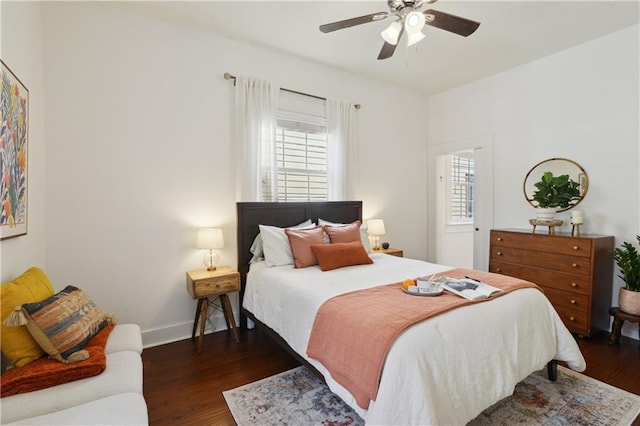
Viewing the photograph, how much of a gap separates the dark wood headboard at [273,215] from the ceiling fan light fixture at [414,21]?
6.67 ft

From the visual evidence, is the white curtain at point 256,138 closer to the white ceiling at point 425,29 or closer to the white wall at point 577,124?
the white ceiling at point 425,29

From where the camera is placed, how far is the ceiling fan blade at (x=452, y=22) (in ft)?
6.59

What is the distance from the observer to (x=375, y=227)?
3.98 m

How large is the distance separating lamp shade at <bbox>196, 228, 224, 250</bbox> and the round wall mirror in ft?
11.8

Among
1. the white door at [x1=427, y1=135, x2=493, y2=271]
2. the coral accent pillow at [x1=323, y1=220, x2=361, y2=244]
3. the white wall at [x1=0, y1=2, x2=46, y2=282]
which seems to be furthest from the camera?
the white door at [x1=427, y1=135, x2=493, y2=271]

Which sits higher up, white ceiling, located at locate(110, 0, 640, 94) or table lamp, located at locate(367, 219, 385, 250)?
white ceiling, located at locate(110, 0, 640, 94)

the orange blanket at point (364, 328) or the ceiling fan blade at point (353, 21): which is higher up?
the ceiling fan blade at point (353, 21)

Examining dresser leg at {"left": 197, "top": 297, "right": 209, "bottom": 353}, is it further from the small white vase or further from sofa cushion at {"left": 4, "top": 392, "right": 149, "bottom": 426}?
the small white vase

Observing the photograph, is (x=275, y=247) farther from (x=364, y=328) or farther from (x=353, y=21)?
(x=353, y=21)

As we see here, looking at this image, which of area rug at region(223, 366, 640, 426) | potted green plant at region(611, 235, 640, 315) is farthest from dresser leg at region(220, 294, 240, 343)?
potted green plant at region(611, 235, 640, 315)

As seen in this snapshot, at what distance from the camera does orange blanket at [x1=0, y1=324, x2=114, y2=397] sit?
1384 mm

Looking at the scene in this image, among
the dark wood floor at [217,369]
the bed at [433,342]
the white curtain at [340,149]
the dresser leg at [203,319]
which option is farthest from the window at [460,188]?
the dresser leg at [203,319]

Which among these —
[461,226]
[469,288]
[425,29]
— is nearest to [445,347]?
[469,288]

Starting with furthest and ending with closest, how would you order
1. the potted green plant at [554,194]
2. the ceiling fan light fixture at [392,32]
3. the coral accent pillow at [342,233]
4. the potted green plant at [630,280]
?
the potted green plant at [554,194], the coral accent pillow at [342,233], the potted green plant at [630,280], the ceiling fan light fixture at [392,32]
